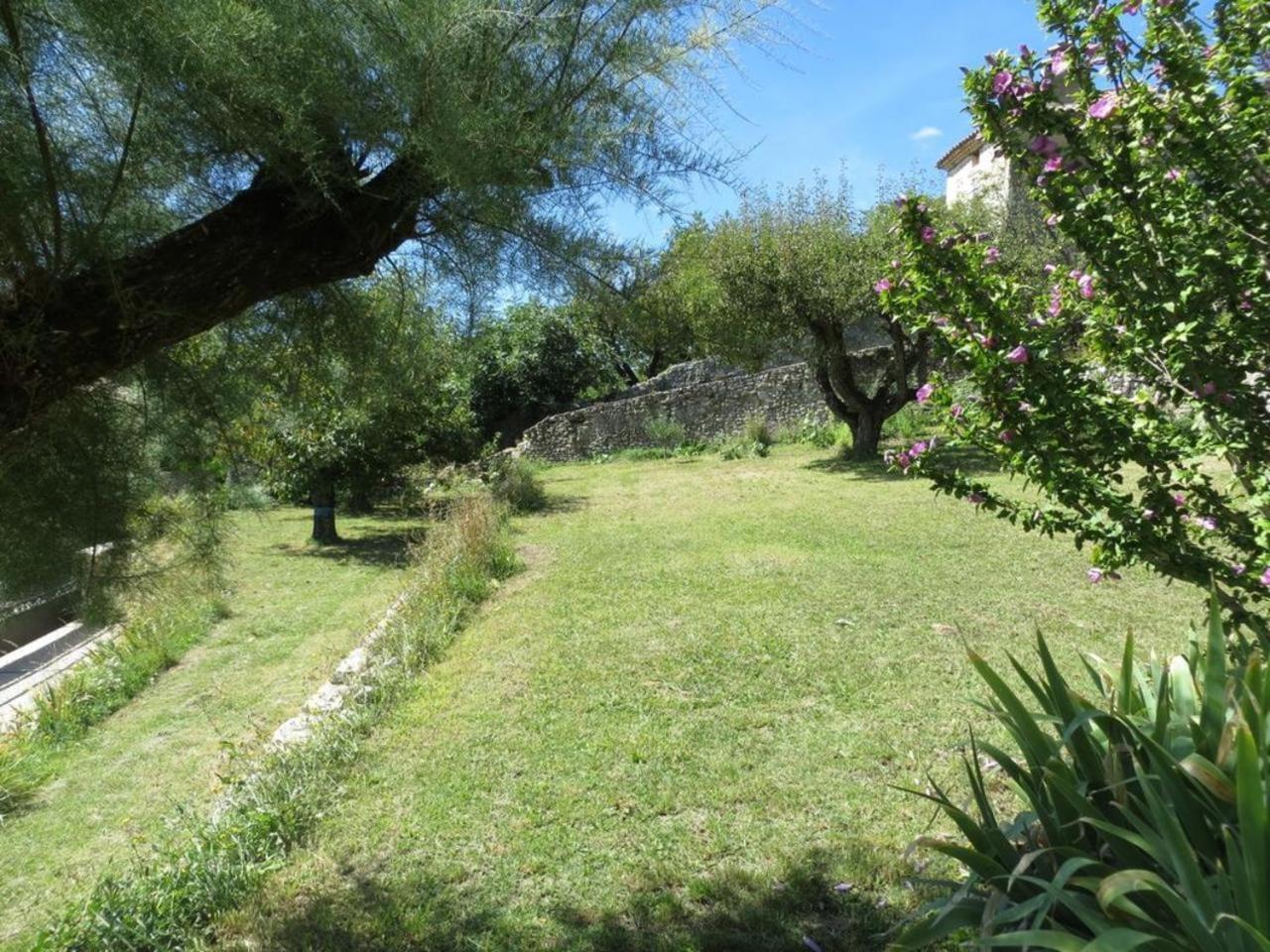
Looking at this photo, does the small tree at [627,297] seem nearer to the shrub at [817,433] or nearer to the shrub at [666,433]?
the shrub at [817,433]

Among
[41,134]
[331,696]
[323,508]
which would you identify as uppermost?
[41,134]

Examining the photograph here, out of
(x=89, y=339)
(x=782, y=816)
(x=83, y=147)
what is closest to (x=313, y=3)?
(x=83, y=147)

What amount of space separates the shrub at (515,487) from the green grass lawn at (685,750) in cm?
466

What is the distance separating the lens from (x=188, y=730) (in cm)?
616

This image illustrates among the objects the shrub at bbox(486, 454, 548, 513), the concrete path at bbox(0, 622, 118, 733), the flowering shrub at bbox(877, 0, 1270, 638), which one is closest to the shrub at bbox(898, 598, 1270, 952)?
the flowering shrub at bbox(877, 0, 1270, 638)

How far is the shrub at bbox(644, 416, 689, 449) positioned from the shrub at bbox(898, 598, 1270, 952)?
18604 mm

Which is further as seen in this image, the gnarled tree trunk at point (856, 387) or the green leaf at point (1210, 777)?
the gnarled tree trunk at point (856, 387)

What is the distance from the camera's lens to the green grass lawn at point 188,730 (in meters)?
4.29

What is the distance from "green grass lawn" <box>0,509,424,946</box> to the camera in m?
4.29

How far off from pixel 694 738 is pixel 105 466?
3.12 meters

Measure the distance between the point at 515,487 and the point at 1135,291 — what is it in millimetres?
11924

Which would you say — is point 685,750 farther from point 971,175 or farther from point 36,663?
point 971,175

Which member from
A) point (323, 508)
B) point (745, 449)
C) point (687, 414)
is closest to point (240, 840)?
point (323, 508)

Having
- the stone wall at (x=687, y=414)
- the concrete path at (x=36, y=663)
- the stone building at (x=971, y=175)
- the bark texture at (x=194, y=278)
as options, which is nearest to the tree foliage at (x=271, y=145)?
the bark texture at (x=194, y=278)
